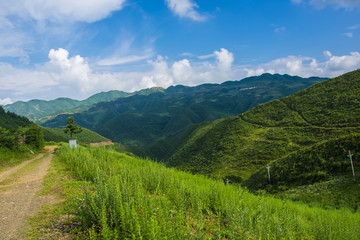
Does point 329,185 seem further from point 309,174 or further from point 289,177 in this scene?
point 289,177

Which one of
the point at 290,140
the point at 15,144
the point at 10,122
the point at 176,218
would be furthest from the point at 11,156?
the point at 10,122

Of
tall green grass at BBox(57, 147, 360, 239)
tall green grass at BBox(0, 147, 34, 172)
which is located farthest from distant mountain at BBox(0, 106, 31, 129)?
tall green grass at BBox(57, 147, 360, 239)

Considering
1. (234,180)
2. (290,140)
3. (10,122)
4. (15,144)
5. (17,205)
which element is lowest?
(234,180)

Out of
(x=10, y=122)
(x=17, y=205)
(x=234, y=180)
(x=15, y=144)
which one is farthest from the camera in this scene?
(x=10, y=122)

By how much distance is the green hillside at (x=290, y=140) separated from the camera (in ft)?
95.3

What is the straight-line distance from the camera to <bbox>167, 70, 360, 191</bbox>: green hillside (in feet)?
A: 95.3

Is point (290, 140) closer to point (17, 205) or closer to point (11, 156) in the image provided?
point (11, 156)

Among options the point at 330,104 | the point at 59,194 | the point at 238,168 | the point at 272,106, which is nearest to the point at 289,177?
the point at 238,168

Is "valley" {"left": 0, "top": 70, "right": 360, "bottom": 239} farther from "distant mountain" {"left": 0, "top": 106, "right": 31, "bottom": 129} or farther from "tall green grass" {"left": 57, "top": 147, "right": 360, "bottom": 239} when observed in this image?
"distant mountain" {"left": 0, "top": 106, "right": 31, "bottom": 129}

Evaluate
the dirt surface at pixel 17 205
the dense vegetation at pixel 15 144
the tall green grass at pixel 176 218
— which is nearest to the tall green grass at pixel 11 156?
the dense vegetation at pixel 15 144

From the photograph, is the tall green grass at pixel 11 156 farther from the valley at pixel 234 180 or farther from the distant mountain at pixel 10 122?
the distant mountain at pixel 10 122

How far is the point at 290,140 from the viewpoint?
5172 centimetres

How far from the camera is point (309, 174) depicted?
27.2 meters

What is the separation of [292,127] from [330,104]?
42.5 feet
